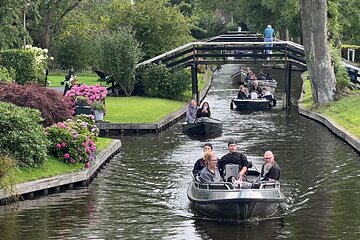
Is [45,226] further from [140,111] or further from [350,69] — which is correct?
[350,69]

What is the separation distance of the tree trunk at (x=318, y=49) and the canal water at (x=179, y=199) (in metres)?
7.47

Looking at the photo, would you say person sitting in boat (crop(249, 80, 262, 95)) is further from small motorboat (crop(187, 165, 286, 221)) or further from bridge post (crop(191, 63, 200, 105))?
small motorboat (crop(187, 165, 286, 221))

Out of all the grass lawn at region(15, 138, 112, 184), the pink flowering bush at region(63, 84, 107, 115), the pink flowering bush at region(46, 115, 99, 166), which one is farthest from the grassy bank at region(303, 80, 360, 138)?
the grass lawn at region(15, 138, 112, 184)

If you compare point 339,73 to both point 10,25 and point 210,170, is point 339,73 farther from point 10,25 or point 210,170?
point 210,170

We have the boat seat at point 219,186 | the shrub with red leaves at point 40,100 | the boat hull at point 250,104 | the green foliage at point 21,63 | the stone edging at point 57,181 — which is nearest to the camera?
the boat seat at point 219,186

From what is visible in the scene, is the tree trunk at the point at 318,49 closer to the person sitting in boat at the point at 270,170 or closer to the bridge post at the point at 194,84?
the bridge post at the point at 194,84

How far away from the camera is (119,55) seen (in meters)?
48.4

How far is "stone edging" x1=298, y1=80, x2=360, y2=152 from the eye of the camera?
32.5 metres

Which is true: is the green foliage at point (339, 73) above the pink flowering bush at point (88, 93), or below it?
above

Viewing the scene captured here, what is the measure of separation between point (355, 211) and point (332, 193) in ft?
8.31

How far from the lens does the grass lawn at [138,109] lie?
39281mm

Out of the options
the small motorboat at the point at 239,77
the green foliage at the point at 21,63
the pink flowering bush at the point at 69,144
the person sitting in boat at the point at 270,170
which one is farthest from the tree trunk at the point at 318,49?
the person sitting in boat at the point at 270,170

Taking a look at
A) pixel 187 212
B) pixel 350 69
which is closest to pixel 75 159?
pixel 187 212

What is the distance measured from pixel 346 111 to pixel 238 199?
2097cm
